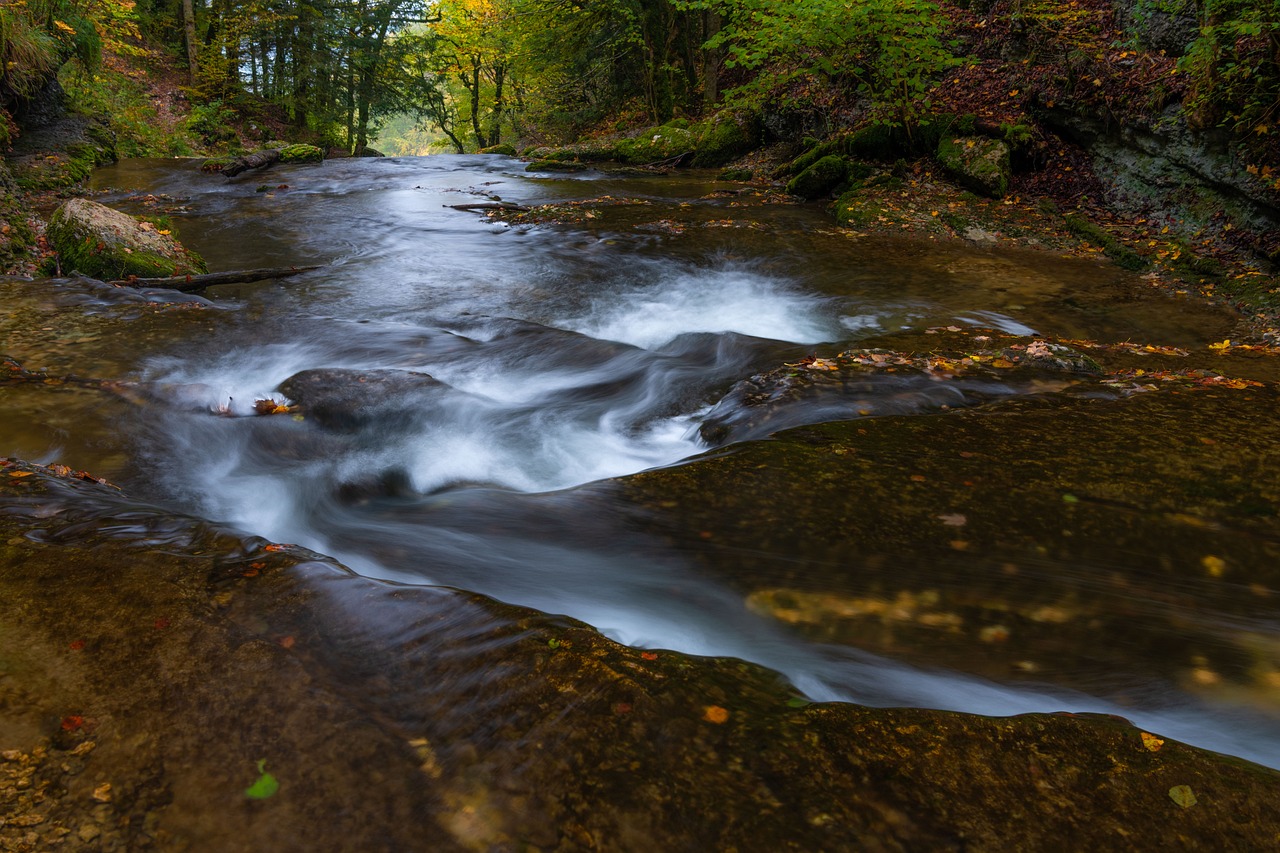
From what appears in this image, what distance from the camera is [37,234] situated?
25.2ft

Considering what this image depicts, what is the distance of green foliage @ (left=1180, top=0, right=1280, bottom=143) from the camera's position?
7.13m

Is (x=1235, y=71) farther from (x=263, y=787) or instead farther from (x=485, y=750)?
(x=263, y=787)

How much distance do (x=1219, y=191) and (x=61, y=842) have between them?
36.3 feet

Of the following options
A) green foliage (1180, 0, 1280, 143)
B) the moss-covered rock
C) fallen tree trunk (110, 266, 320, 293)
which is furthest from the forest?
fallen tree trunk (110, 266, 320, 293)

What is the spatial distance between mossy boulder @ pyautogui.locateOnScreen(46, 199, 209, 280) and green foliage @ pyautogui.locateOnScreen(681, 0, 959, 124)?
893 cm

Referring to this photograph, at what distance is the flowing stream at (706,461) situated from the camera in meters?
2.51

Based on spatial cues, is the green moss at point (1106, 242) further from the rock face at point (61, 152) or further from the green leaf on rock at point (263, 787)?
the rock face at point (61, 152)

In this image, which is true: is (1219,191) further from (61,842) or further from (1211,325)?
(61,842)

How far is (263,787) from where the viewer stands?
168 cm

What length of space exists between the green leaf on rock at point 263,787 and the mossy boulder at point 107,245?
7325 millimetres

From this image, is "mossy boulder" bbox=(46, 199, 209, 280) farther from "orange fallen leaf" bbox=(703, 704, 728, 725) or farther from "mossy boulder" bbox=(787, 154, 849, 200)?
"mossy boulder" bbox=(787, 154, 849, 200)

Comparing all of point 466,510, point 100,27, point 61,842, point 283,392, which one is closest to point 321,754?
point 61,842

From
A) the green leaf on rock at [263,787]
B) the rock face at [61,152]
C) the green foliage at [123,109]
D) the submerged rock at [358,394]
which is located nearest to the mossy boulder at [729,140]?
the rock face at [61,152]

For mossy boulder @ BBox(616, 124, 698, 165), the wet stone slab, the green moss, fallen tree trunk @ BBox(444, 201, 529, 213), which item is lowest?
the wet stone slab
